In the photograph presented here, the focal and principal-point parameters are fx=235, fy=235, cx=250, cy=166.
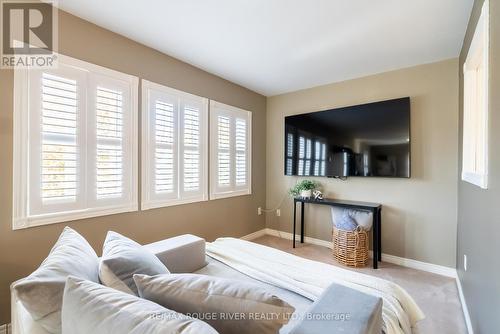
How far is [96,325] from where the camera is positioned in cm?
66

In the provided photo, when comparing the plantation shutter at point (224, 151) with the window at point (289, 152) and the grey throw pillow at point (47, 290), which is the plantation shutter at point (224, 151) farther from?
the grey throw pillow at point (47, 290)

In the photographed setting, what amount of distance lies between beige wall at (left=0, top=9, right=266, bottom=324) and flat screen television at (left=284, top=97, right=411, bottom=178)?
2.47 ft

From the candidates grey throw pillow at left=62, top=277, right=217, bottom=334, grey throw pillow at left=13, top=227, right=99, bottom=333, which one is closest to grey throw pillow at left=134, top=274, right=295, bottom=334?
grey throw pillow at left=62, top=277, right=217, bottom=334

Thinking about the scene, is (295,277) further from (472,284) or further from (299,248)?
(299,248)

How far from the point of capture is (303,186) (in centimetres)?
365

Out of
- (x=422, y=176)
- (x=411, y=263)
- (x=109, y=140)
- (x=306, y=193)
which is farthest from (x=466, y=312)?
(x=109, y=140)

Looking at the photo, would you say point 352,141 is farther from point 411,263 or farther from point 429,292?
point 429,292

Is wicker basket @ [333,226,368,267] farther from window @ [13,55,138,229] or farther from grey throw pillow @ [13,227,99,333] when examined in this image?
grey throw pillow @ [13,227,99,333]

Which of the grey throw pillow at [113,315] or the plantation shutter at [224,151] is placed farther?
the plantation shutter at [224,151]

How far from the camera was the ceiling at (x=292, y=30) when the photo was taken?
6.28 ft

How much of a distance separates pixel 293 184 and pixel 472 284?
8.29 feet

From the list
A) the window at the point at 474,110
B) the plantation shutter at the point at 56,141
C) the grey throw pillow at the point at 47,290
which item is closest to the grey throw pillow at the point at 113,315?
the grey throw pillow at the point at 47,290

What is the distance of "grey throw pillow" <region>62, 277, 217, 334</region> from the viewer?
61 cm

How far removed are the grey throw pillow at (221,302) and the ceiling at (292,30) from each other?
2007mm
